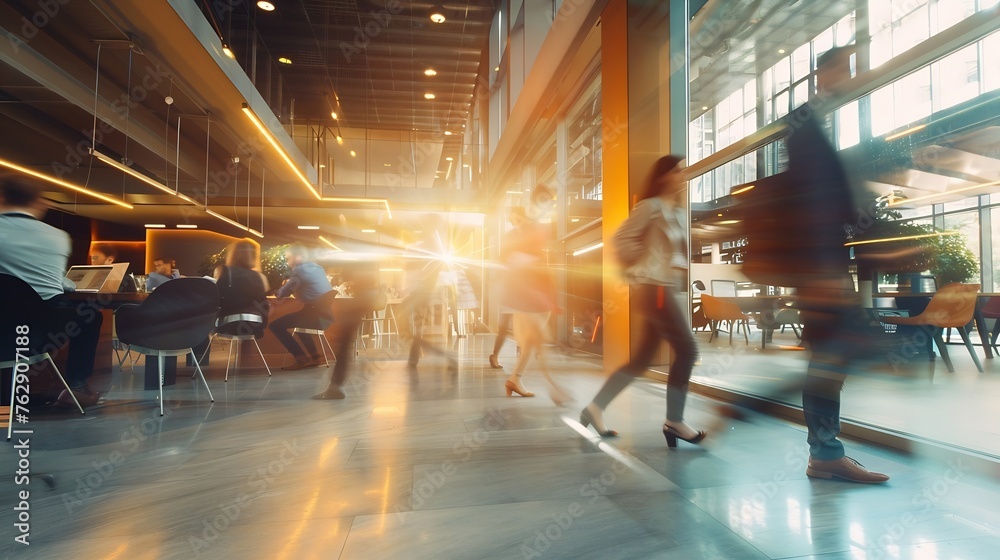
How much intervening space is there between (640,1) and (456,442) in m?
3.97

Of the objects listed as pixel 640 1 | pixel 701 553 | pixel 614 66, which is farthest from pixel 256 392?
pixel 640 1

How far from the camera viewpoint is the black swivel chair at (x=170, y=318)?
319 centimetres

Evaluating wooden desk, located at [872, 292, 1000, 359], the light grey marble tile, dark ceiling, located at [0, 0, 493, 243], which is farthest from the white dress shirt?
wooden desk, located at [872, 292, 1000, 359]

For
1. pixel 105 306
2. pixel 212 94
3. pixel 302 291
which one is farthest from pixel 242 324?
pixel 212 94

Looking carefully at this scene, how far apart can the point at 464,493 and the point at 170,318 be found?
2.62m

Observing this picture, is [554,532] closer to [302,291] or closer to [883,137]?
[883,137]

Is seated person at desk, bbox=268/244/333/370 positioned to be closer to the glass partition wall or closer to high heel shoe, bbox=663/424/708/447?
the glass partition wall

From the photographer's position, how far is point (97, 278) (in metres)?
4.66

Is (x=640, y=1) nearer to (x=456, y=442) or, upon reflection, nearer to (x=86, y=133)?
(x=456, y=442)

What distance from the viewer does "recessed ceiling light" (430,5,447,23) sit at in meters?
7.50

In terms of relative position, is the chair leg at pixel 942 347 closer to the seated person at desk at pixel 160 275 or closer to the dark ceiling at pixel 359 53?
the dark ceiling at pixel 359 53

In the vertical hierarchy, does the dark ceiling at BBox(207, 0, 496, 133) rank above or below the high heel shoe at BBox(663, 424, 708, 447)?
above

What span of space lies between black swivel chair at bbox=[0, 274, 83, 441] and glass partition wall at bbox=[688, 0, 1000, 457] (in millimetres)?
3527

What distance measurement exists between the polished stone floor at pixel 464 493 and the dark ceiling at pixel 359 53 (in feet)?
18.8
